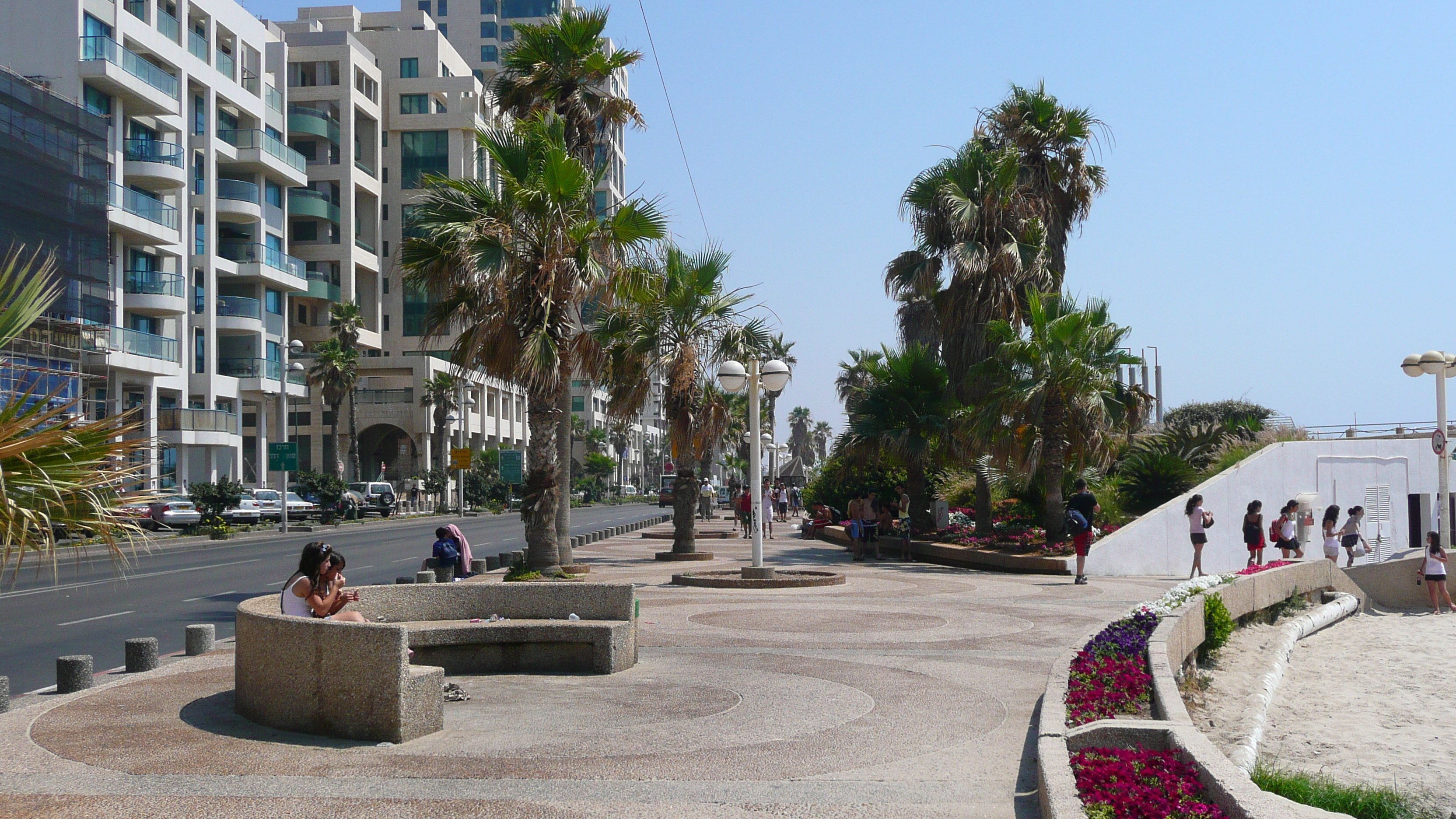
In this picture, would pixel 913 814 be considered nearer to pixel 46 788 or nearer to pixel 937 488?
pixel 46 788

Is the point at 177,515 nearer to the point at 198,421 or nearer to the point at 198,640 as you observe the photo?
the point at 198,421

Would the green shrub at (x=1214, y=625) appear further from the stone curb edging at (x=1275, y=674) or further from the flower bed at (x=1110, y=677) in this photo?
the flower bed at (x=1110, y=677)

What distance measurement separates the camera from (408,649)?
790 cm

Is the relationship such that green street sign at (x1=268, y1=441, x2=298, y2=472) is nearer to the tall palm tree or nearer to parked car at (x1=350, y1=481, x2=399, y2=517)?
parked car at (x1=350, y1=481, x2=399, y2=517)

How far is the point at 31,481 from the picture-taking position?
6.03m

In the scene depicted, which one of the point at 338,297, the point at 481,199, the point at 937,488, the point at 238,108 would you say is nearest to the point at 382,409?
the point at 338,297

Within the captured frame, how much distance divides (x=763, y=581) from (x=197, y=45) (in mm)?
44147

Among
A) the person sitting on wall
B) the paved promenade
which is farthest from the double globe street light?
the person sitting on wall

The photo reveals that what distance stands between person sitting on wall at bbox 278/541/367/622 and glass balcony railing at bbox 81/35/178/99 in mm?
41817

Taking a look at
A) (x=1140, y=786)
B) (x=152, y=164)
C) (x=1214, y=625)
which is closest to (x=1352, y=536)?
(x=1214, y=625)

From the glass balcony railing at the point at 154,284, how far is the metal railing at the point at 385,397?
1118 inches

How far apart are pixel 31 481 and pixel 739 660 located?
251 inches

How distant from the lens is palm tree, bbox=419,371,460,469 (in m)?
72.9

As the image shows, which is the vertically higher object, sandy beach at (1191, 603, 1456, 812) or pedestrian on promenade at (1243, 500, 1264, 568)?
pedestrian on promenade at (1243, 500, 1264, 568)
